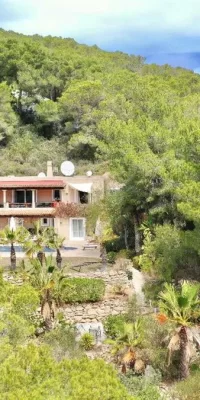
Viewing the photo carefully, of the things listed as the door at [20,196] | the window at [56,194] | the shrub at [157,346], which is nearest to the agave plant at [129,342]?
the shrub at [157,346]

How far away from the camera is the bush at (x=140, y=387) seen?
2072 cm

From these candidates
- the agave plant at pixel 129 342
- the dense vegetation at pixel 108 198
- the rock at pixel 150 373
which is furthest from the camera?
the agave plant at pixel 129 342

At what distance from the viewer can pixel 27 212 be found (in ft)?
146

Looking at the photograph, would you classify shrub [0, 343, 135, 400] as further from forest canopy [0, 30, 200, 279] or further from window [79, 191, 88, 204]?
window [79, 191, 88, 204]

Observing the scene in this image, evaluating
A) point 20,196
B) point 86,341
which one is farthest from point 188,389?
point 20,196

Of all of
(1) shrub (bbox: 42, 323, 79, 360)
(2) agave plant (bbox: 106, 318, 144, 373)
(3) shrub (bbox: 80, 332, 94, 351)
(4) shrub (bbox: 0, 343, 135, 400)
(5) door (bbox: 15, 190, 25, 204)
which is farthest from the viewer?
(5) door (bbox: 15, 190, 25, 204)

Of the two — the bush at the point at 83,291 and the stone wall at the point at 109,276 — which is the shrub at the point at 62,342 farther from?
the stone wall at the point at 109,276

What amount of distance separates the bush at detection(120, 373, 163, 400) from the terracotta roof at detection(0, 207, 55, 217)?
2253 centimetres

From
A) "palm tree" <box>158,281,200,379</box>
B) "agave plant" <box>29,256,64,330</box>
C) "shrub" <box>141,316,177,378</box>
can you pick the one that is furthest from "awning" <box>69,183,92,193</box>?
"palm tree" <box>158,281,200,379</box>

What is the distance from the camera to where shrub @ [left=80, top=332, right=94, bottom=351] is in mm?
26984

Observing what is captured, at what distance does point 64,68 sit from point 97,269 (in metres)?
40.1

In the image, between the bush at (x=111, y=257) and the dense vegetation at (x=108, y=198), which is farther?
the bush at (x=111, y=257)

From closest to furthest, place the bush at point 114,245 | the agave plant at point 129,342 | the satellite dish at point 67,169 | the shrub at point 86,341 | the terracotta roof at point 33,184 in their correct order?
1. the agave plant at point 129,342
2. the shrub at point 86,341
3. the bush at point 114,245
4. the terracotta roof at point 33,184
5. the satellite dish at point 67,169

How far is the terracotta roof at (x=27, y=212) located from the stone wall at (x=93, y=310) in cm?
1474
